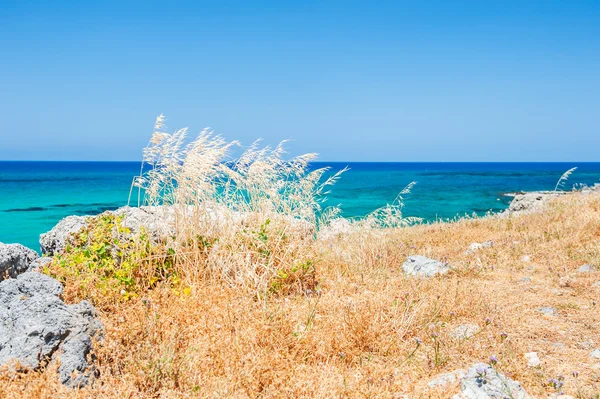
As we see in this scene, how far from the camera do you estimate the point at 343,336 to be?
4355mm

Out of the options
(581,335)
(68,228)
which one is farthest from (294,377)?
(68,228)

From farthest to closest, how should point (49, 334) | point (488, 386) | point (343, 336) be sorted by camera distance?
point (343, 336) < point (49, 334) < point (488, 386)

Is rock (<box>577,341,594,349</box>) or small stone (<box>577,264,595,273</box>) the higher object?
small stone (<box>577,264,595,273</box>)

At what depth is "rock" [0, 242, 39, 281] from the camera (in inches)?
209

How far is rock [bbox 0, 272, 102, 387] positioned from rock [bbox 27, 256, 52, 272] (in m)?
1.35

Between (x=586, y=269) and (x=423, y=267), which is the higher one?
(x=586, y=269)

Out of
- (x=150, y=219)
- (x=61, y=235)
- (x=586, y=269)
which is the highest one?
(x=150, y=219)

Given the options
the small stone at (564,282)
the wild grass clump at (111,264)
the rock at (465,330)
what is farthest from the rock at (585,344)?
the wild grass clump at (111,264)

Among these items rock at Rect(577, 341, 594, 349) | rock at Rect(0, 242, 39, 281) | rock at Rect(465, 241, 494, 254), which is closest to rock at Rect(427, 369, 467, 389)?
rock at Rect(577, 341, 594, 349)

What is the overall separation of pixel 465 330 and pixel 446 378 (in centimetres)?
96

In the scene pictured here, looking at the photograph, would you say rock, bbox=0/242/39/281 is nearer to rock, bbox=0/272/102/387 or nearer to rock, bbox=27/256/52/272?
rock, bbox=27/256/52/272

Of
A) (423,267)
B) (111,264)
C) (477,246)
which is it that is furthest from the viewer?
(477,246)

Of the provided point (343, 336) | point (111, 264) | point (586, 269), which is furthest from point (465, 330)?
point (111, 264)

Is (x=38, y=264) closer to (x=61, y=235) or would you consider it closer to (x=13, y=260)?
(x=13, y=260)
